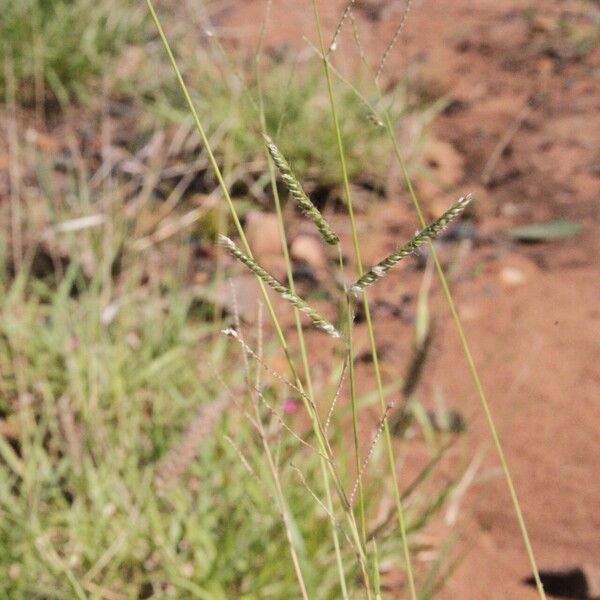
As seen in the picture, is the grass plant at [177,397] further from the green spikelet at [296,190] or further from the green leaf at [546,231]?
the green leaf at [546,231]

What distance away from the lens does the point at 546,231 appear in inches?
94.4

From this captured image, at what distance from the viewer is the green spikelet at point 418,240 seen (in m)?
0.54

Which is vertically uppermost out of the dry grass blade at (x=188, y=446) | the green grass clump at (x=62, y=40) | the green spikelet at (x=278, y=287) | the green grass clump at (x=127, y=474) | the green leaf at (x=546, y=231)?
the green spikelet at (x=278, y=287)

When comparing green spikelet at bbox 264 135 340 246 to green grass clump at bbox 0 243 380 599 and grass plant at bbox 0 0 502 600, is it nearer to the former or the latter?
grass plant at bbox 0 0 502 600

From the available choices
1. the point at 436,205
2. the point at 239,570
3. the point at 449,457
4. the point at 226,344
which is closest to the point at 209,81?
the point at 436,205

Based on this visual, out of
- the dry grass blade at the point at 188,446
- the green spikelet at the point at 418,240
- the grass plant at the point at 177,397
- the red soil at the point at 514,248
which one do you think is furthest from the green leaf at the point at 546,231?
the green spikelet at the point at 418,240

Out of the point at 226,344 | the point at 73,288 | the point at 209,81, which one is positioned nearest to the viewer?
the point at 226,344

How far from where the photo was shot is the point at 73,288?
2.30m

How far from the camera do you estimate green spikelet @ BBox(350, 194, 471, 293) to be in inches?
21.3

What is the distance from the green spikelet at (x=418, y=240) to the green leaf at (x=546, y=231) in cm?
191

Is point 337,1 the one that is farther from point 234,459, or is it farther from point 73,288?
point 234,459

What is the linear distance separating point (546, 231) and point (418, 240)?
76.6 inches

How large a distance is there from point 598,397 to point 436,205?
892 mm

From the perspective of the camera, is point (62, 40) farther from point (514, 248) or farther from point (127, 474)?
point (127, 474)
